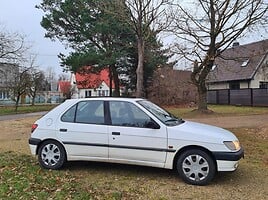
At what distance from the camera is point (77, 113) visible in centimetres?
712

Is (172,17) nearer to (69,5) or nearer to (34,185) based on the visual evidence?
(69,5)

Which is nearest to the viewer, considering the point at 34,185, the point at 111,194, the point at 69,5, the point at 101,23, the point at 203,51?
the point at 111,194

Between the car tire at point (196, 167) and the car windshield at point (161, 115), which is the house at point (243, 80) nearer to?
the car windshield at point (161, 115)

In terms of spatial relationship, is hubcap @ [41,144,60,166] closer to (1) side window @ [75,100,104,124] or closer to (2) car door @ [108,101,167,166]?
(1) side window @ [75,100,104,124]

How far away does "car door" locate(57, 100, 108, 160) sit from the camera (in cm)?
674

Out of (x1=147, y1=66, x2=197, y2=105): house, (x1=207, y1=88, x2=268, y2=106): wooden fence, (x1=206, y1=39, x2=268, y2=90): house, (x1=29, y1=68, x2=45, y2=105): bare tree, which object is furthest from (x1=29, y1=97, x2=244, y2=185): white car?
(x1=29, y1=68, x2=45, y2=105): bare tree

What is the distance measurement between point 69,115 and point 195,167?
2682mm

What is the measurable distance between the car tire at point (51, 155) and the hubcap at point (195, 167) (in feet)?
8.01

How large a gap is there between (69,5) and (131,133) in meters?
26.1

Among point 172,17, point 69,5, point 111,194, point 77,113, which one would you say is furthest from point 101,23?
point 111,194

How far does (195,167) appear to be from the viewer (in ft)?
20.1

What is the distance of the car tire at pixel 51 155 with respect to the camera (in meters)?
7.08

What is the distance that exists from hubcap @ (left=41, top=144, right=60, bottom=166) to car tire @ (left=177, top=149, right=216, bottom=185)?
247cm

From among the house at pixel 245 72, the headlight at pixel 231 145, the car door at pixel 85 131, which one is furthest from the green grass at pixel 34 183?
the house at pixel 245 72
